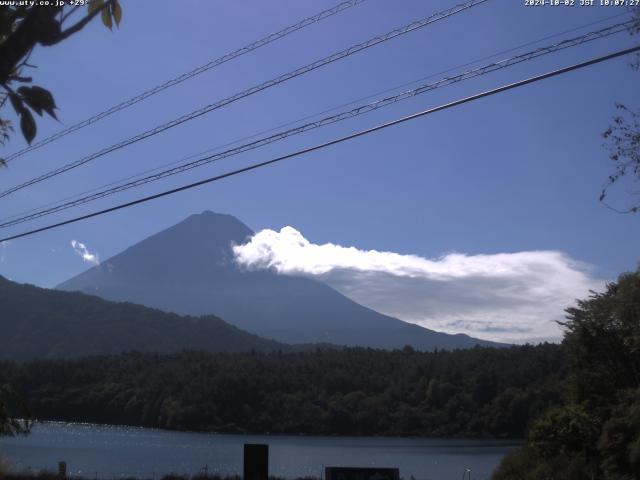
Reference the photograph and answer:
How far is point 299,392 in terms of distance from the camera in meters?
97.9

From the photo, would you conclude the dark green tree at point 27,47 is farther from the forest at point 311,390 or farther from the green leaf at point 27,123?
the forest at point 311,390

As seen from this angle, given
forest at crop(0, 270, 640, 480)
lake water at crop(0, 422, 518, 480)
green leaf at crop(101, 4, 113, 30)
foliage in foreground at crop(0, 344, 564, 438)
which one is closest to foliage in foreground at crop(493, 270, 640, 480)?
lake water at crop(0, 422, 518, 480)

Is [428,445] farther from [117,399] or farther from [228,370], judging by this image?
[117,399]

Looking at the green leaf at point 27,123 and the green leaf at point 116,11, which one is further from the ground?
the green leaf at point 116,11

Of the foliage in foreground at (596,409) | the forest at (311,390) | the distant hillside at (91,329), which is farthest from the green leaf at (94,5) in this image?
the distant hillside at (91,329)

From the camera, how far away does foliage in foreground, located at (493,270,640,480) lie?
19422mm

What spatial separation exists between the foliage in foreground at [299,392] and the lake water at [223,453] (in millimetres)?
3441

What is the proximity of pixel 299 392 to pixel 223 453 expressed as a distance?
1399 inches

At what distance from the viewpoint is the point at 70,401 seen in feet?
310

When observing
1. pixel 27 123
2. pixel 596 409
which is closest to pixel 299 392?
pixel 596 409

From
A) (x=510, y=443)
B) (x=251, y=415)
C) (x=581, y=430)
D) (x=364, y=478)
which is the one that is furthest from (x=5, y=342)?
(x=364, y=478)

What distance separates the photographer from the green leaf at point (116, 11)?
3635mm

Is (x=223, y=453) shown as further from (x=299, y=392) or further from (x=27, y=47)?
(x=27, y=47)

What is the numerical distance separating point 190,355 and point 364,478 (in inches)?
4503
